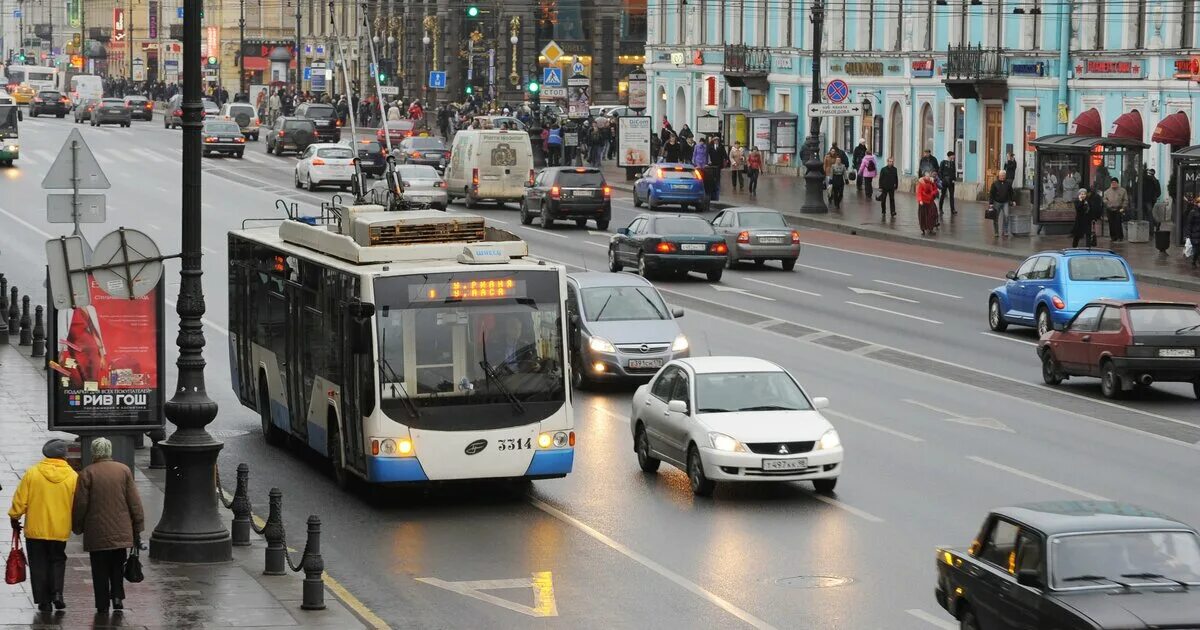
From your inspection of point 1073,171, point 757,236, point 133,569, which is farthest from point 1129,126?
point 133,569

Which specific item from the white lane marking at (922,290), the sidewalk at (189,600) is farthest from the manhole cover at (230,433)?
the white lane marking at (922,290)

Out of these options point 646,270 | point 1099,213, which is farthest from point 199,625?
point 1099,213

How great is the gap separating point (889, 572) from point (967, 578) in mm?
3341

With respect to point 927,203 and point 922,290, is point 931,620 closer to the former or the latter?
point 922,290

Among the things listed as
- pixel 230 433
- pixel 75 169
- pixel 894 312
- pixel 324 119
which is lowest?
pixel 230 433

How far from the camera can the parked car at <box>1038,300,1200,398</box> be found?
2617 centimetres

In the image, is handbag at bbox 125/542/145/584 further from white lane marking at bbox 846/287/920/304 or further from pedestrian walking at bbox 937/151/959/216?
pedestrian walking at bbox 937/151/959/216

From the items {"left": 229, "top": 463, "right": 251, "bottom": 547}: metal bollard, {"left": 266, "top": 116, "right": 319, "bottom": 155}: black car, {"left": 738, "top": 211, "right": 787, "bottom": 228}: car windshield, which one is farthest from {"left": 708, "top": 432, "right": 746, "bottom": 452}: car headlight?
{"left": 266, "top": 116, "right": 319, "bottom": 155}: black car

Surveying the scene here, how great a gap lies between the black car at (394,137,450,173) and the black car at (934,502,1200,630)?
192 feet

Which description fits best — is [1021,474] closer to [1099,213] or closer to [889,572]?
[889,572]

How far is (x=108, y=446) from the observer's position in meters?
14.2

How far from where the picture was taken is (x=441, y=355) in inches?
740

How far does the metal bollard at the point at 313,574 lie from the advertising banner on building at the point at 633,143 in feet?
178

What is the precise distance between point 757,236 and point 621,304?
48.4 feet
